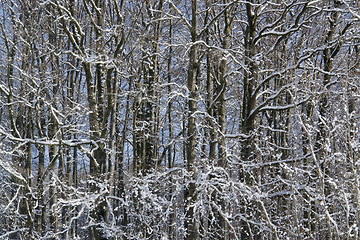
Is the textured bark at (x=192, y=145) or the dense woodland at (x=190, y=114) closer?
the dense woodland at (x=190, y=114)

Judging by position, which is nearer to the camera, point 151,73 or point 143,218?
point 143,218

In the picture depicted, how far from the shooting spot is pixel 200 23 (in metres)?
13.4

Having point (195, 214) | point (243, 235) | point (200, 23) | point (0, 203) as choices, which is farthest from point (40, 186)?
point (200, 23)

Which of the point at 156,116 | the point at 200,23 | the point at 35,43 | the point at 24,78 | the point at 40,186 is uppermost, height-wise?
the point at 200,23

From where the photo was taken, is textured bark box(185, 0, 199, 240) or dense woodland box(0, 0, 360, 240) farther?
textured bark box(185, 0, 199, 240)

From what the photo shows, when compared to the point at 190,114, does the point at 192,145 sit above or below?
below

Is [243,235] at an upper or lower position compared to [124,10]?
lower

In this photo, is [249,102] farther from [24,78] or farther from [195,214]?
[24,78]

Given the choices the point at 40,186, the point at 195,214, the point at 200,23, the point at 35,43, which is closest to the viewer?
the point at 195,214

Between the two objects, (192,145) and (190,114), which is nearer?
(192,145)

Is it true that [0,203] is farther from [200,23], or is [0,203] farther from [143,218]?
[200,23]

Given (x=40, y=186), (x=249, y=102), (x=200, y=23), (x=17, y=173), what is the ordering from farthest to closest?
1. (x=200, y=23)
2. (x=40, y=186)
3. (x=17, y=173)
4. (x=249, y=102)

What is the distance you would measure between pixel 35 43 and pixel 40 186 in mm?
4959

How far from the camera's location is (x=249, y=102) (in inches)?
372
